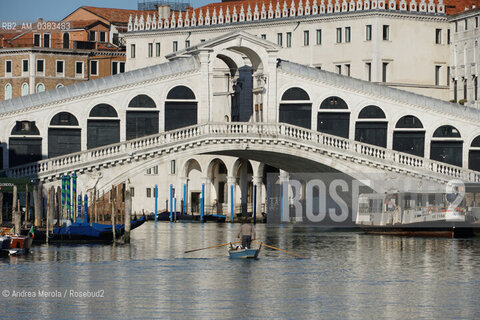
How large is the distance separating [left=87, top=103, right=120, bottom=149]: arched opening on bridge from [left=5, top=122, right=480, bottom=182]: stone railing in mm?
780

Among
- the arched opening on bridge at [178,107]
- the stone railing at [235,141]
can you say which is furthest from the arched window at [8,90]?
the stone railing at [235,141]

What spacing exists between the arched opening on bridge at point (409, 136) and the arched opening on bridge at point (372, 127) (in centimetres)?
64

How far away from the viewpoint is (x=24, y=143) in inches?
2506

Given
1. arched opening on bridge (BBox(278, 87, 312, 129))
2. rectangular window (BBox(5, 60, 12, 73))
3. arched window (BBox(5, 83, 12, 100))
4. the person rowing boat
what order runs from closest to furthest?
the person rowing boat
arched opening on bridge (BBox(278, 87, 312, 129))
arched window (BBox(5, 83, 12, 100))
rectangular window (BBox(5, 60, 12, 73))

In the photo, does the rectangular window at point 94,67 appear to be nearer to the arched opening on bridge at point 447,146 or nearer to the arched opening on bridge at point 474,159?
the arched opening on bridge at point 447,146

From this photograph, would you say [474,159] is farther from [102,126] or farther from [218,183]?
[218,183]

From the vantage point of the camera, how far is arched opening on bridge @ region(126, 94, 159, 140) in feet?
213

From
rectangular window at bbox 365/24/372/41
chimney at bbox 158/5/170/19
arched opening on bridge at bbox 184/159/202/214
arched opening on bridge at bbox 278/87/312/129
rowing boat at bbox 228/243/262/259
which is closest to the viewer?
rowing boat at bbox 228/243/262/259

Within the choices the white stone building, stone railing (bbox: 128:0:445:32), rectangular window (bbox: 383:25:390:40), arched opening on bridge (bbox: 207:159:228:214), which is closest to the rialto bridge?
the white stone building

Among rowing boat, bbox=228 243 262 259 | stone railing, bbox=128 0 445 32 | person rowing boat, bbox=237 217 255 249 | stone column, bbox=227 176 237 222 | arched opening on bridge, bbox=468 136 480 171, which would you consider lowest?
Result: rowing boat, bbox=228 243 262 259

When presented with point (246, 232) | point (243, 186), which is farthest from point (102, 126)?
point (243, 186)

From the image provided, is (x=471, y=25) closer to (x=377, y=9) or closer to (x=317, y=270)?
(x=377, y=9)

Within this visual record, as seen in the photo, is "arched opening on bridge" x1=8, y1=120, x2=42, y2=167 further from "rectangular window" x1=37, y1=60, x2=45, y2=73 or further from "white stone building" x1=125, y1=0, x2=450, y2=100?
"rectangular window" x1=37, y1=60, x2=45, y2=73

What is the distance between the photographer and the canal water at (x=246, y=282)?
3412cm
